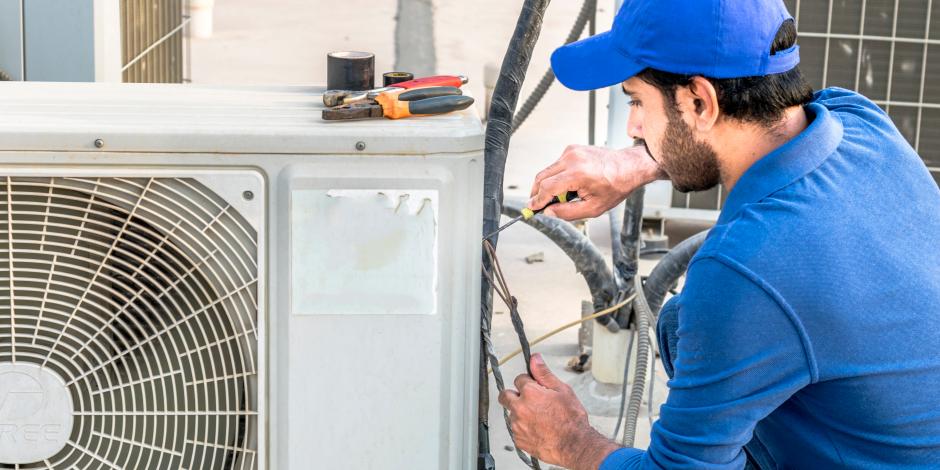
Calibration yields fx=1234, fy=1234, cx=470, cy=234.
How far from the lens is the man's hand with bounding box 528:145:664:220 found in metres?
1.64

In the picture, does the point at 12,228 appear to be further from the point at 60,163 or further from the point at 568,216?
the point at 568,216

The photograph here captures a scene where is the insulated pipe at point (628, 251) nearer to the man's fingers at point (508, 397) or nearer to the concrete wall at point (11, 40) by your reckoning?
the man's fingers at point (508, 397)

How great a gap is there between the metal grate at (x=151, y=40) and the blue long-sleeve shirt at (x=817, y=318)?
1.41 metres

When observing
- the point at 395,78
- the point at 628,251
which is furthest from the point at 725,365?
the point at 628,251

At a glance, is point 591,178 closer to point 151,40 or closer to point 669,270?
point 669,270

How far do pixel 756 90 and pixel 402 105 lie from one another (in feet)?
1.27

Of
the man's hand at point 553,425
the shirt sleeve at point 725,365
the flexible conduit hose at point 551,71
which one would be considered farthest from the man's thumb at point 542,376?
the flexible conduit hose at point 551,71

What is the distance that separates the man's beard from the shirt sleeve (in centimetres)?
14

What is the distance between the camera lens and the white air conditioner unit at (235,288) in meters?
1.30

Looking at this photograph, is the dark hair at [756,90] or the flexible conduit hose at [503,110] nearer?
the dark hair at [756,90]

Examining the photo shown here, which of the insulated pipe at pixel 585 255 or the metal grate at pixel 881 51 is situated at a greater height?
the metal grate at pixel 881 51

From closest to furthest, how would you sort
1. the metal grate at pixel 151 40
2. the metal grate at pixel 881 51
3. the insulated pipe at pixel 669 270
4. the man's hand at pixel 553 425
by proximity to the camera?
the man's hand at pixel 553 425 < the metal grate at pixel 151 40 < the insulated pipe at pixel 669 270 < the metal grate at pixel 881 51

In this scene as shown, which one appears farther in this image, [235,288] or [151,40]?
[151,40]

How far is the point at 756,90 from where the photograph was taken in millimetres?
1334
